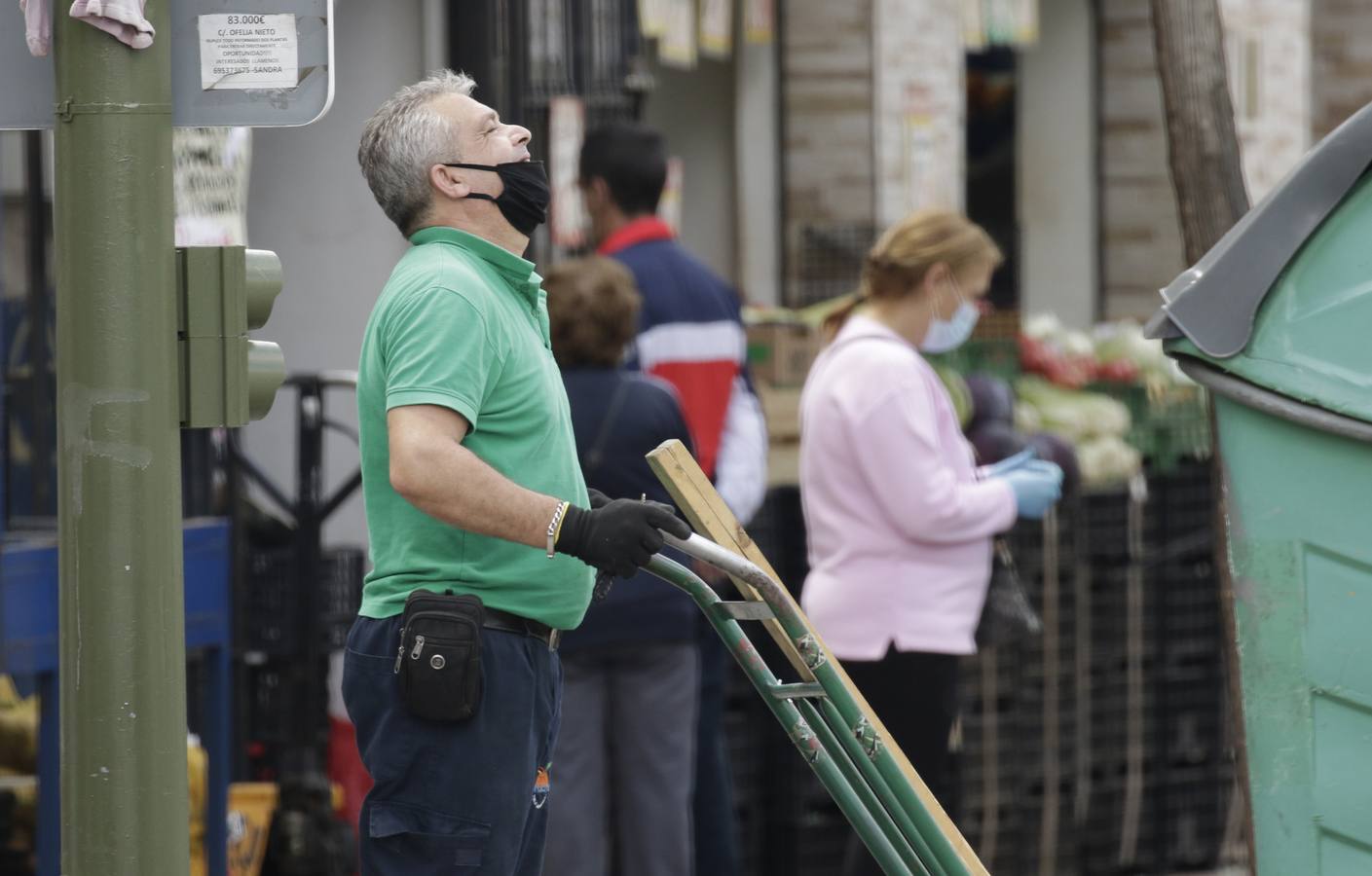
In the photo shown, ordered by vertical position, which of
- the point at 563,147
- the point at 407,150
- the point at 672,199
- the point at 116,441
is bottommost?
the point at 116,441

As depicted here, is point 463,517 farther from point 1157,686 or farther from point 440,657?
point 1157,686

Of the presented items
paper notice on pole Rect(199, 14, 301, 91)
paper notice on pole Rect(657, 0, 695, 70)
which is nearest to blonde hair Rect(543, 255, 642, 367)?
paper notice on pole Rect(199, 14, 301, 91)

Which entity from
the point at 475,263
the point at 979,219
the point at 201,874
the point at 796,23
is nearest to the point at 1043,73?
the point at 979,219

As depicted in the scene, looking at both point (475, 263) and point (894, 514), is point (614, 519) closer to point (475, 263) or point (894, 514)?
point (475, 263)

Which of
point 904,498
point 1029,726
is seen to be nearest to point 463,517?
point 904,498

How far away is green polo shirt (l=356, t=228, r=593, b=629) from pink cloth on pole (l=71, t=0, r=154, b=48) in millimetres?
561

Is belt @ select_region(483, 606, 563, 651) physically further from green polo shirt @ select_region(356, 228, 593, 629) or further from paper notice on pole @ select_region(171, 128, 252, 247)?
paper notice on pole @ select_region(171, 128, 252, 247)

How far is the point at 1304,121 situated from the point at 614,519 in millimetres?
7571

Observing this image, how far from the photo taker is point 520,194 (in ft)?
12.5

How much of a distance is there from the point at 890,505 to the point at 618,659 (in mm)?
723

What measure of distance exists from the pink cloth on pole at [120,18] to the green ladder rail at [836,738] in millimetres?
1098

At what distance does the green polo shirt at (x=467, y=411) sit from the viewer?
3557 mm

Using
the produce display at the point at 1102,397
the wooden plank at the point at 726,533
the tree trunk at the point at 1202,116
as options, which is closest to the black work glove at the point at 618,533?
the wooden plank at the point at 726,533

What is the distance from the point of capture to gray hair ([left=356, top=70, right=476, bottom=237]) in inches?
149
